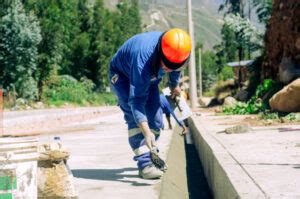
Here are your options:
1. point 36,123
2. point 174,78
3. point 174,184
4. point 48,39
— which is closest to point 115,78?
point 174,78

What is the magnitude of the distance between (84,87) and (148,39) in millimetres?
56186

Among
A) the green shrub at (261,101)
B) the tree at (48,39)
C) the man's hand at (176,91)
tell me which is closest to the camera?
the man's hand at (176,91)

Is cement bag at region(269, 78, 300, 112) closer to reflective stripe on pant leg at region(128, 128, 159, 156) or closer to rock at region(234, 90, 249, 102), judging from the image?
reflective stripe on pant leg at region(128, 128, 159, 156)

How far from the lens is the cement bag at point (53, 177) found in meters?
4.15

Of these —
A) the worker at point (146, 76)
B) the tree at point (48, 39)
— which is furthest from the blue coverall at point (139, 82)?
the tree at point (48, 39)

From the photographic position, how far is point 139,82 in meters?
4.86

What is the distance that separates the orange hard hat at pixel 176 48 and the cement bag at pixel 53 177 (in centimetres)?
133

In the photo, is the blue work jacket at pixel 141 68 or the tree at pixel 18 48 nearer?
the blue work jacket at pixel 141 68

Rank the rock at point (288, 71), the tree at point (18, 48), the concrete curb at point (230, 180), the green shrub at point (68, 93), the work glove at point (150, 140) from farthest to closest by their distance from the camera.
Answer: the green shrub at point (68, 93) < the tree at point (18, 48) < the rock at point (288, 71) < the work glove at point (150, 140) < the concrete curb at point (230, 180)

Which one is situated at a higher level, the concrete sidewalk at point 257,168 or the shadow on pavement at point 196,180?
the concrete sidewalk at point 257,168

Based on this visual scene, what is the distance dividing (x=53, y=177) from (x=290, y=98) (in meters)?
9.83

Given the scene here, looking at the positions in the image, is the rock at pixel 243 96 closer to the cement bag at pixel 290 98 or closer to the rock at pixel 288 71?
the rock at pixel 288 71

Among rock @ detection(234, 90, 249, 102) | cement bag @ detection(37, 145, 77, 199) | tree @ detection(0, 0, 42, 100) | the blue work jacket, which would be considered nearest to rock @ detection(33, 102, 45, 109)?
tree @ detection(0, 0, 42, 100)

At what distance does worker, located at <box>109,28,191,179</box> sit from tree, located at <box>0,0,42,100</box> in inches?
1534
